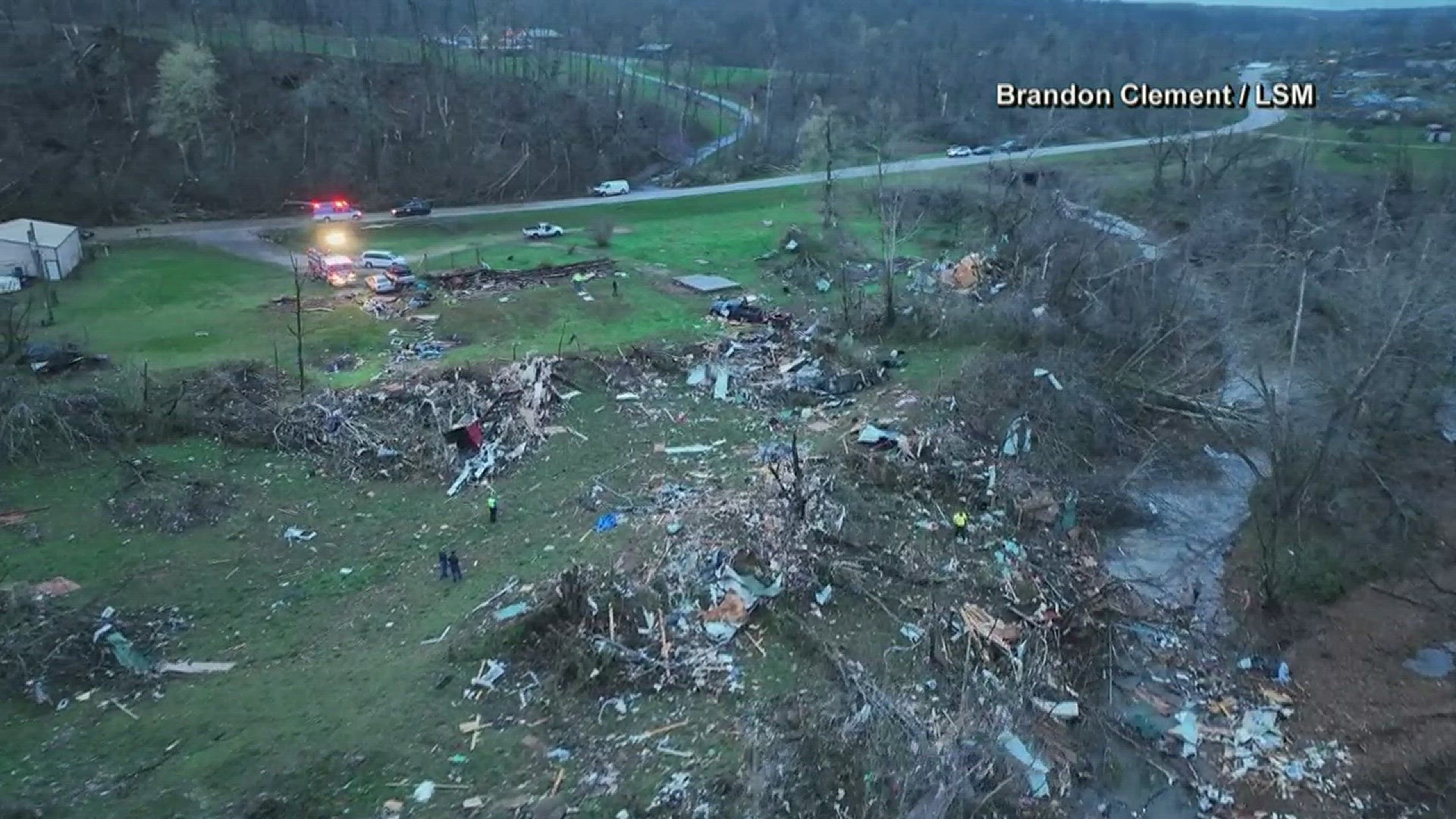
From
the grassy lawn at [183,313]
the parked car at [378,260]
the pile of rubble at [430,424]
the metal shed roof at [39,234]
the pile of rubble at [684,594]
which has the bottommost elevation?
the pile of rubble at [684,594]

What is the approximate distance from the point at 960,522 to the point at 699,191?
28760 millimetres

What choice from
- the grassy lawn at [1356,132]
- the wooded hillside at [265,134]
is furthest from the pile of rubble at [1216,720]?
the grassy lawn at [1356,132]

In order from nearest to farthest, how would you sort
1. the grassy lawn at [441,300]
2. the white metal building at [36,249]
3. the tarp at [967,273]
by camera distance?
the grassy lawn at [441,300] < the white metal building at [36,249] < the tarp at [967,273]

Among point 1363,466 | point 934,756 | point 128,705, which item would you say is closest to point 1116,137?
point 1363,466

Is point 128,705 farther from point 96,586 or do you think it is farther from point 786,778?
point 786,778

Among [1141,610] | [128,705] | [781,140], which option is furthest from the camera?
[781,140]

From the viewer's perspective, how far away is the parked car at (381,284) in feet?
83.0

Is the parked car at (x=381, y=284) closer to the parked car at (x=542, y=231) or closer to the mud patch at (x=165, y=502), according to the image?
the parked car at (x=542, y=231)

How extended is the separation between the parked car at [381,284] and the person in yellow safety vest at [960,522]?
1648cm

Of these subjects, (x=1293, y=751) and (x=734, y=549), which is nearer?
(x=1293, y=751)

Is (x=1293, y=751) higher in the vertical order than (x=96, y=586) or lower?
lower

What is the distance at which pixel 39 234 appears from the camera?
1017 inches

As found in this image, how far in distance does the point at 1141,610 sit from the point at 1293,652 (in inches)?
83.0

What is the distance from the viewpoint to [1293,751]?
1218 cm
